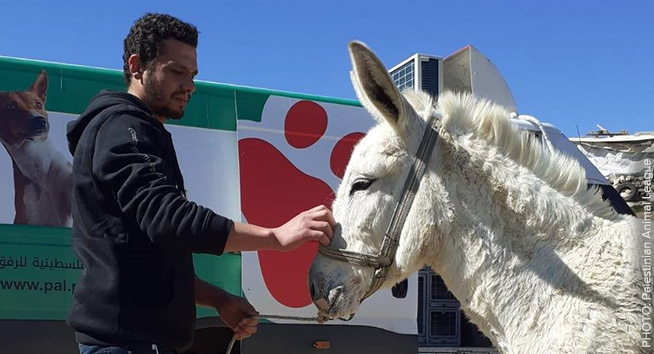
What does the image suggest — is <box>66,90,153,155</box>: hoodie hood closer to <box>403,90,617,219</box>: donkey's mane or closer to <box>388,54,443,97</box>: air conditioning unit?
<box>403,90,617,219</box>: donkey's mane

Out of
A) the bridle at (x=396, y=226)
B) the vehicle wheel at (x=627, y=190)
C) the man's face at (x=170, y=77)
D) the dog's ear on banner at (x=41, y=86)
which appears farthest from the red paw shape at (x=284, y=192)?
the vehicle wheel at (x=627, y=190)

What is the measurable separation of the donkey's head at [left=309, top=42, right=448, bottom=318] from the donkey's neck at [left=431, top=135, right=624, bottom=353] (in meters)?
0.12

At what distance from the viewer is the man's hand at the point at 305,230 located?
200cm

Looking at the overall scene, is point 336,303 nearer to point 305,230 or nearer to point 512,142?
point 305,230

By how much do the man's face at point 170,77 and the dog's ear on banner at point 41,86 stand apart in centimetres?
240

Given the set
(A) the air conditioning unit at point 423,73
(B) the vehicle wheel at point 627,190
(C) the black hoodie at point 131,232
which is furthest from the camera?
(B) the vehicle wheel at point 627,190

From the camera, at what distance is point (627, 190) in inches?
279

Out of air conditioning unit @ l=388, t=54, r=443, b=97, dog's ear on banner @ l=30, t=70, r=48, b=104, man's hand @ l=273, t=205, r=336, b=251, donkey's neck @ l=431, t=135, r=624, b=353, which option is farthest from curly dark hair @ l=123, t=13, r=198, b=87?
air conditioning unit @ l=388, t=54, r=443, b=97

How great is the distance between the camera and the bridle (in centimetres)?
240

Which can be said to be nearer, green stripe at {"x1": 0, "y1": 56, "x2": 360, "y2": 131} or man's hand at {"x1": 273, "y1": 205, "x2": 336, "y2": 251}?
man's hand at {"x1": 273, "y1": 205, "x2": 336, "y2": 251}

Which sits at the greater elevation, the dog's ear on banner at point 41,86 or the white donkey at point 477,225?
the dog's ear on banner at point 41,86

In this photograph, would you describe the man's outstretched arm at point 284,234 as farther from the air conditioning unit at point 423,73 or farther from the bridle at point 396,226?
the air conditioning unit at point 423,73

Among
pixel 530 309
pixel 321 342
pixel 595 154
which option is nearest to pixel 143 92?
pixel 530 309

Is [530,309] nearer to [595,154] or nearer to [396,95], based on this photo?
[396,95]
